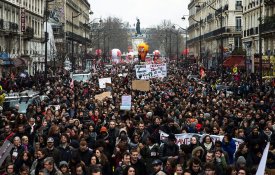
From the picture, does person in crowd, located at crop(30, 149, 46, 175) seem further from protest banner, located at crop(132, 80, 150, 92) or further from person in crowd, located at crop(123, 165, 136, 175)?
protest banner, located at crop(132, 80, 150, 92)

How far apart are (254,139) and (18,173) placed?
520cm

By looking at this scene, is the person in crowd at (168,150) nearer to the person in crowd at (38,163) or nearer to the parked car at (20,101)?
the person in crowd at (38,163)

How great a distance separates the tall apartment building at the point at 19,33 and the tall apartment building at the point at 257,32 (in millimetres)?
18693

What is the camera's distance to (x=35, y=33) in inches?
2776

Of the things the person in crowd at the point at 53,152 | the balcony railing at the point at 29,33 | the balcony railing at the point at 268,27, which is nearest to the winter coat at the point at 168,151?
the person in crowd at the point at 53,152

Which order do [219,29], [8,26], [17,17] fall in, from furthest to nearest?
[219,29], [17,17], [8,26]

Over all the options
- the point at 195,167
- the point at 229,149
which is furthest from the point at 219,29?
the point at 195,167

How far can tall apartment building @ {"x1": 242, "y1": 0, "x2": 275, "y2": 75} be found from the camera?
157ft

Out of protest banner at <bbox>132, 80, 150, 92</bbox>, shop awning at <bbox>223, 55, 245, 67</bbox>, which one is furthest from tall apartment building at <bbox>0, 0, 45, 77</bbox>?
shop awning at <bbox>223, 55, 245, 67</bbox>

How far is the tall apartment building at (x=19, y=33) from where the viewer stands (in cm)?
5262

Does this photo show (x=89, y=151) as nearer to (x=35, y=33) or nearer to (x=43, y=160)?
(x=43, y=160)

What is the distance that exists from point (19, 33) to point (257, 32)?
2326cm

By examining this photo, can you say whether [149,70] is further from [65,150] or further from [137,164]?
[137,164]

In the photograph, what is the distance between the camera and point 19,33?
59.2 m
